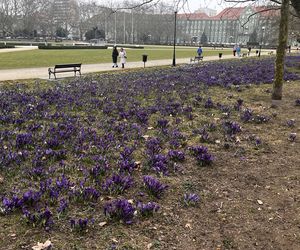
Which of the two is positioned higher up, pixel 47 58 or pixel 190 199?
pixel 47 58

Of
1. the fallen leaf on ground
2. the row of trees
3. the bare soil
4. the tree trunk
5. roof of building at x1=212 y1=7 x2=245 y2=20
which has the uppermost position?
the row of trees

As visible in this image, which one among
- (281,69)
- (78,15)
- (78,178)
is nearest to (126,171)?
(78,178)

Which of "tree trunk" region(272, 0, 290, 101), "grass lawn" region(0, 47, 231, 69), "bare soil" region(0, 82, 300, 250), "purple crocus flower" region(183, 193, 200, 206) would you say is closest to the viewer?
"bare soil" region(0, 82, 300, 250)

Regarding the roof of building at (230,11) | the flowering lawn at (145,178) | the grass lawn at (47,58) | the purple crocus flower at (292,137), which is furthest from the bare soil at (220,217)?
the grass lawn at (47,58)

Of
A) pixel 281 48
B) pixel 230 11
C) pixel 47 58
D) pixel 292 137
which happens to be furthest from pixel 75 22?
pixel 292 137

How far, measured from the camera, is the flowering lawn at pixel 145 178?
11.6ft

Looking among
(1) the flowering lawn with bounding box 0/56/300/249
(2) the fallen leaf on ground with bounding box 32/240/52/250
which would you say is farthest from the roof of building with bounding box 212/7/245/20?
(2) the fallen leaf on ground with bounding box 32/240/52/250

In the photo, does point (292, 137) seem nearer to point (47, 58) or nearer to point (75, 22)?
point (47, 58)

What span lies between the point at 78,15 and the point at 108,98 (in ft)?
485

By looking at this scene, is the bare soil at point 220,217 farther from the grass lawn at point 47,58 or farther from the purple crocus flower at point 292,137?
the grass lawn at point 47,58

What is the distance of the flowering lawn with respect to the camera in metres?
3.55

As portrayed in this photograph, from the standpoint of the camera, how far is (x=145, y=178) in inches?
178

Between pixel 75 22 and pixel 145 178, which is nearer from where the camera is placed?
pixel 145 178

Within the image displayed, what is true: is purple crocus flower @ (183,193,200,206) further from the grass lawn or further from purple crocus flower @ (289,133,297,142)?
the grass lawn
